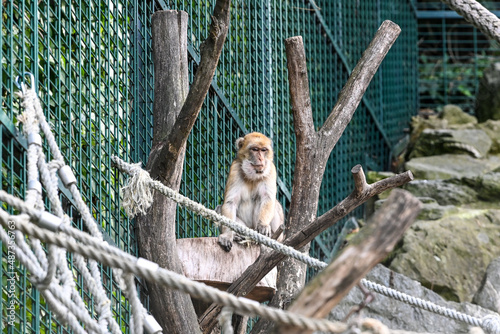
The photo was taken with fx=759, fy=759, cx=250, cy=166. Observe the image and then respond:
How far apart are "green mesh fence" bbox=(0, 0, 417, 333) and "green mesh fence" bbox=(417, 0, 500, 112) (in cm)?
340

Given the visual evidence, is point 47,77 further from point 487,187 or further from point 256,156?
point 487,187

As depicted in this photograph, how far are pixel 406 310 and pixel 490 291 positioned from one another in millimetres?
770

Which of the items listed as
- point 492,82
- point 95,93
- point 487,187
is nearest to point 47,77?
point 95,93

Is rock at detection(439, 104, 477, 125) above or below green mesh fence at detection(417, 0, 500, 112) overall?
below

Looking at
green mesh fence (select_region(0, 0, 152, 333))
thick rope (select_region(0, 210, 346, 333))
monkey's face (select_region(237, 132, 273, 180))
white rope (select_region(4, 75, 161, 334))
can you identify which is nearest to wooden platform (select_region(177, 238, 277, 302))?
green mesh fence (select_region(0, 0, 152, 333))

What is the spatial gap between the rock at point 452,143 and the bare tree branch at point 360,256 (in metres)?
8.02

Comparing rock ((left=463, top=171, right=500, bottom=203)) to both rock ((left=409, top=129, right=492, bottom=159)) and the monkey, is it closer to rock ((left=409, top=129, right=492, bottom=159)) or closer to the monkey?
rock ((left=409, top=129, right=492, bottom=159))

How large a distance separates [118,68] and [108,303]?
2298 millimetres

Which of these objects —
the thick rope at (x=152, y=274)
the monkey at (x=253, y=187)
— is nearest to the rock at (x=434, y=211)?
the monkey at (x=253, y=187)

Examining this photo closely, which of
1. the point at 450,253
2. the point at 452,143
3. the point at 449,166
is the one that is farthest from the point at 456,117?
the point at 450,253

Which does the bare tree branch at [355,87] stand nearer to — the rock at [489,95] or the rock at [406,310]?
the rock at [406,310]

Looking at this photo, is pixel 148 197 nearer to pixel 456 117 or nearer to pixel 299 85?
pixel 299 85

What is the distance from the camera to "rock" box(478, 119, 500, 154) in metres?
10.4

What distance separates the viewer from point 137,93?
5.15m
